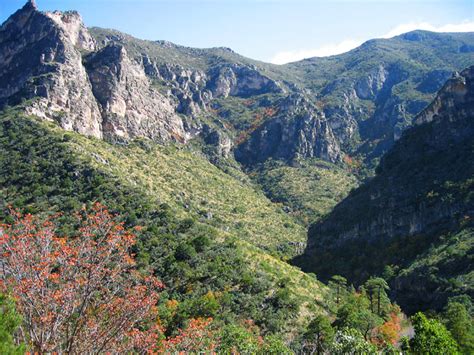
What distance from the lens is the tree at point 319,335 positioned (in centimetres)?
3553

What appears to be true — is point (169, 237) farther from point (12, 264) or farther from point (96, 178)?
point (12, 264)

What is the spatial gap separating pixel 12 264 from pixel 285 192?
125m

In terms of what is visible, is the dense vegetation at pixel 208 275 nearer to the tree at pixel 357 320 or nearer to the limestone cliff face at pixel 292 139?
the tree at pixel 357 320

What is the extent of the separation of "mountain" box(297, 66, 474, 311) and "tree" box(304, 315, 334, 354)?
2238cm

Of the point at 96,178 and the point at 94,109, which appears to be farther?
the point at 94,109

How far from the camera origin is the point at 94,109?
109 m

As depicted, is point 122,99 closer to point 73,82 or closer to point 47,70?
point 73,82

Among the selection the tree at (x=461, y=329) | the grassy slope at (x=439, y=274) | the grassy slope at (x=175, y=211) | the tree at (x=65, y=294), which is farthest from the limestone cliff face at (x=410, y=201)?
the tree at (x=65, y=294)

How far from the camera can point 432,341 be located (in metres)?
28.0

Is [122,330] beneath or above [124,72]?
beneath

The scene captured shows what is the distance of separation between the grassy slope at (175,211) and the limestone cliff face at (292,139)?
57.1m

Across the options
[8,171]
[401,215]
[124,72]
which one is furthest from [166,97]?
[401,215]

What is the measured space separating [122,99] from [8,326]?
375 ft

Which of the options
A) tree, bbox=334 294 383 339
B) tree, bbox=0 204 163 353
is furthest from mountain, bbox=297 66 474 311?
tree, bbox=0 204 163 353
